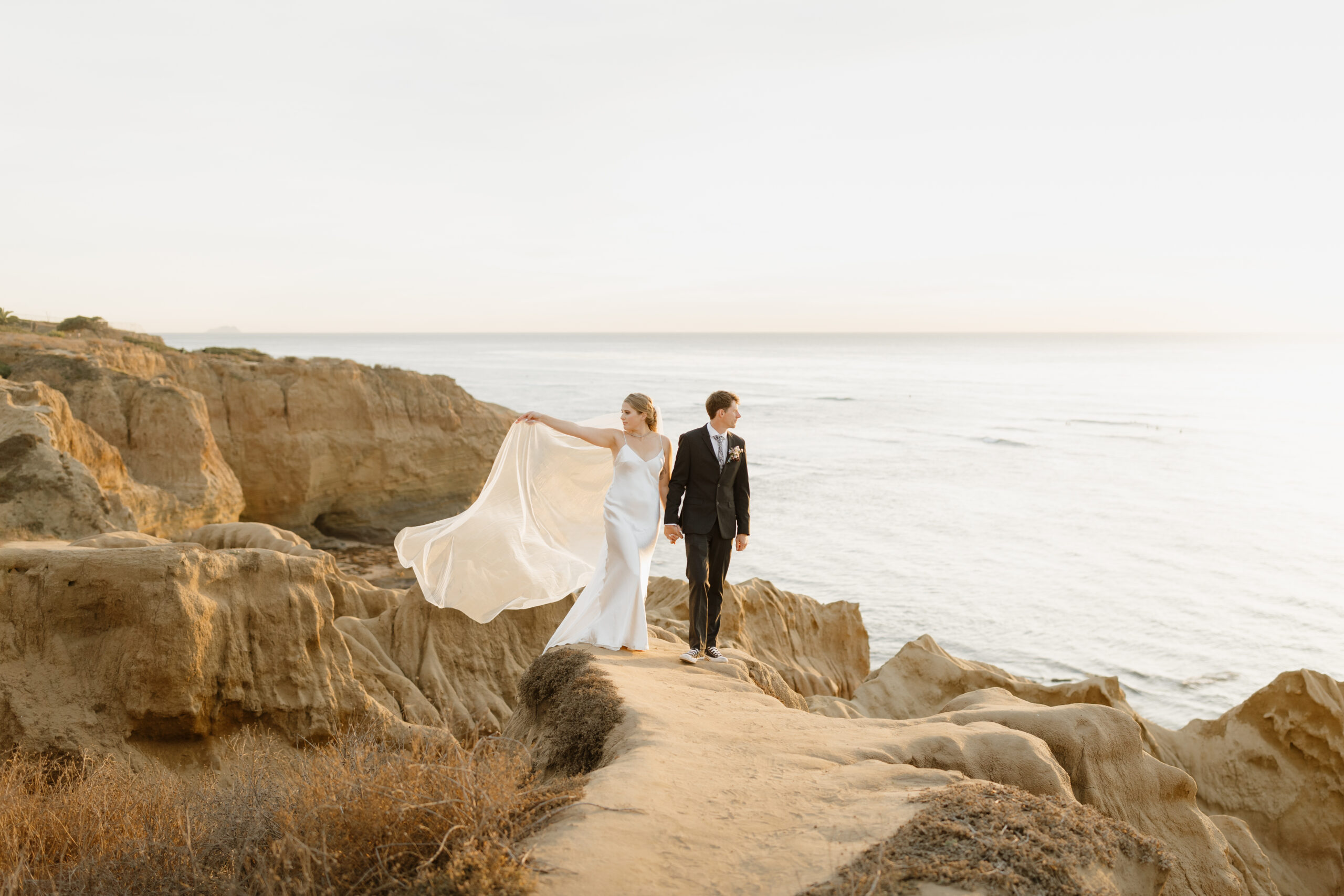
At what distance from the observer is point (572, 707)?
19.1ft

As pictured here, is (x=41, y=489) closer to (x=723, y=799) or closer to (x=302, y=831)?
(x=302, y=831)

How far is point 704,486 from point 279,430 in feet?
65.1

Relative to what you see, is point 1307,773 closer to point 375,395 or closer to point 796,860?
point 796,860

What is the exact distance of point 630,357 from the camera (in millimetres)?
149125

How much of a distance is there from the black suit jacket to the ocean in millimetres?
10895

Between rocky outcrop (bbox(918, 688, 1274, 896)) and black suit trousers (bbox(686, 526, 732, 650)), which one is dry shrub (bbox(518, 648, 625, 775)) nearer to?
black suit trousers (bbox(686, 526, 732, 650))

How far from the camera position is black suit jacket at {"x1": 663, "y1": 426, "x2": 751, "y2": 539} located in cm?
677

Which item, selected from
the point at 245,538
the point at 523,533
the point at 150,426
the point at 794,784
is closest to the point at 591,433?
the point at 523,533

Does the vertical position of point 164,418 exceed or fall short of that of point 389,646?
it exceeds it

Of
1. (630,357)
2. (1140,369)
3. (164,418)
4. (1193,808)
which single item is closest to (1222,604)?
(1193,808)

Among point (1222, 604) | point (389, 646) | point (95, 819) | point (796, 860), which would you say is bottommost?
point (1222, 604)

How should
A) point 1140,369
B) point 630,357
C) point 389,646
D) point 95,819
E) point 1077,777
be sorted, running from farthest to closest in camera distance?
point 630,357 → point 1140,369 → point 389,646 → point 1077,777 → point 95,819

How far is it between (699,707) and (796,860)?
230 centimetres

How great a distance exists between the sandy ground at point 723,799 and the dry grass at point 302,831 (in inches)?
10.3
